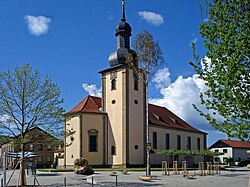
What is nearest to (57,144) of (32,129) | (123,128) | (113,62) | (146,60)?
(32,129)

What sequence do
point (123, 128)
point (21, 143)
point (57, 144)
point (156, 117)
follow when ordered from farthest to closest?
1. point (156, 117)
2. point (123, 128)
3. point (57, 144)
4. point (21, 143)

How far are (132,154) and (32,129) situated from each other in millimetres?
26900

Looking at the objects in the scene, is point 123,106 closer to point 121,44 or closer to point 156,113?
point 121,44

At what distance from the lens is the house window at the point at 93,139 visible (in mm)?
49250

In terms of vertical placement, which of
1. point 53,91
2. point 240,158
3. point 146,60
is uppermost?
point 146,60

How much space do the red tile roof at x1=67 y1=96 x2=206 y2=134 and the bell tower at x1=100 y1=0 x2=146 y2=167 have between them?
2.18m

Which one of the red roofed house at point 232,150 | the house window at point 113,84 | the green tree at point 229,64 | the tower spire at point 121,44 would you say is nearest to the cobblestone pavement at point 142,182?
the green tree at point 229,64

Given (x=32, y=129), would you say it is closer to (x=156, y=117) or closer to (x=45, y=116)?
(x=45, y=116)

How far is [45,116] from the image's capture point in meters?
23.6

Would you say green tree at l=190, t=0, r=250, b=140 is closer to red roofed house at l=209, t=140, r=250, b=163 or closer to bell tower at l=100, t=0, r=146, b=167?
bell tower at l=100, t=0, r=146, b=167

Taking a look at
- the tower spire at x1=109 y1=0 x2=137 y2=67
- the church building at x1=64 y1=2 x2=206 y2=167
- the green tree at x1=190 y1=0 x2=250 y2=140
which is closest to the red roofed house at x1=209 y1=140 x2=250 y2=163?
the church building at x1=64 y1=2 x2=206 y2=167

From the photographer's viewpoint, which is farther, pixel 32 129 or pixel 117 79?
pixel 117 79

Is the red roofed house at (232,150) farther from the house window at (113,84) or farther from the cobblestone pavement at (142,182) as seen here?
the cobblestone pavement at (142,182)

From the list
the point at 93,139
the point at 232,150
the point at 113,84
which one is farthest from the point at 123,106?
the point at 232,150
